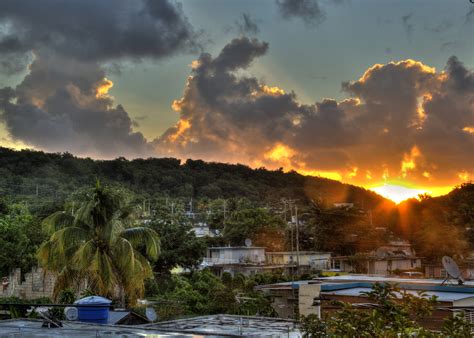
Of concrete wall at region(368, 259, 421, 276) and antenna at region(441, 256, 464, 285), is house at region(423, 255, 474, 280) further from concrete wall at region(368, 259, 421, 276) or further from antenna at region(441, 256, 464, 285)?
antenna at region(441, 256, 464, 285)

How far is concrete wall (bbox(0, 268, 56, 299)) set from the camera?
28.1 m

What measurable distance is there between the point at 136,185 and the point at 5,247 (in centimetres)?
4947

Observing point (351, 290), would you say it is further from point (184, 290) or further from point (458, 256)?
point (458, 256)

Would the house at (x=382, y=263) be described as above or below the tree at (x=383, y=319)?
below

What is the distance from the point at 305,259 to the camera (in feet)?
171

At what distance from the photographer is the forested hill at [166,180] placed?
2611 inches

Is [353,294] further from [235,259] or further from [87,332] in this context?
[235,259]

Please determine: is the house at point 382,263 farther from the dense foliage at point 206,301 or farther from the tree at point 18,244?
the tree at point 18,244

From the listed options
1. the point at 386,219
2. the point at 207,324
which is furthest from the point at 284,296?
the point at 386,219

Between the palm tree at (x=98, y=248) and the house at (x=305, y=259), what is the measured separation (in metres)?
31.1

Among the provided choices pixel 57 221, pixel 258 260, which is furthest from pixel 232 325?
pixel 258 260

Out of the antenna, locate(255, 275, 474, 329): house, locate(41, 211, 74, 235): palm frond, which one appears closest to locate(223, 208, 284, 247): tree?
locate(255, 275, 474, 329): house

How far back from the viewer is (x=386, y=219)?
73812mm

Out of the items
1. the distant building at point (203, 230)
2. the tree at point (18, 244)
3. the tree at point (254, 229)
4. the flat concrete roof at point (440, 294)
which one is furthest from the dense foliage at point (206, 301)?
the distant building at point (203, 230)
